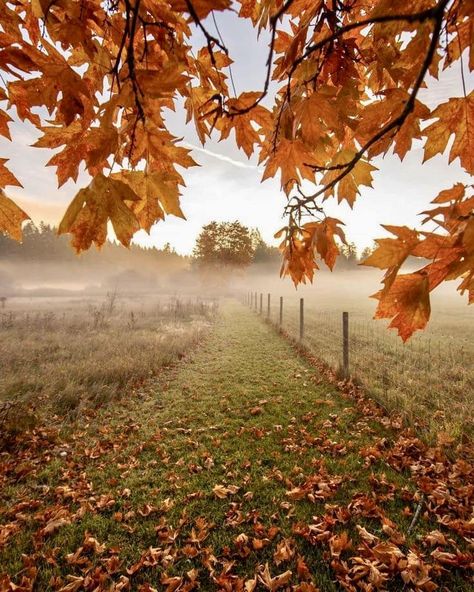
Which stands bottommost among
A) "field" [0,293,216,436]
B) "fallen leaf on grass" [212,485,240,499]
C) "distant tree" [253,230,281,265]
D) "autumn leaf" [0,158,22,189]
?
"field" [0,293,216,436]

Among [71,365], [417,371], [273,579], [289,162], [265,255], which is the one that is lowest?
[71,365]

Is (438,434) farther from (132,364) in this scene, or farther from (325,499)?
(132,364)

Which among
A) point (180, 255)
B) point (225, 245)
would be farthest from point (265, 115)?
point (180, 255)

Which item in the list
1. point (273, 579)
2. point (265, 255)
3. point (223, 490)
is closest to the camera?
point (273, 579)

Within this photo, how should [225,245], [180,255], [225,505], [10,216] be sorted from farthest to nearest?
[180,255], [225,245], [225,505], [10,216]

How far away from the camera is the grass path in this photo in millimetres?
2543

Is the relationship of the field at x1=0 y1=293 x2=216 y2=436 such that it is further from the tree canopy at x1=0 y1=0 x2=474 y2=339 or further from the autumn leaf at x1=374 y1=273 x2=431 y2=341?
the autumn leaf at x1=374 y1=273 x2=431 y2=341

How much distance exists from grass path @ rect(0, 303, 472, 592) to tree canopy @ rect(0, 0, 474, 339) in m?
2.60

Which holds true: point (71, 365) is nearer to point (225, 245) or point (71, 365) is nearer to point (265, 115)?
point (265, 115)

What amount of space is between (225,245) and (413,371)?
50.5 metres

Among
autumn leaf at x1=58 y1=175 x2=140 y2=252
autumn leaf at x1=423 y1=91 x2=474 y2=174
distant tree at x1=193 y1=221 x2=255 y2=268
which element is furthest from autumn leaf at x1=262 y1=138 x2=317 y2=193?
distant tree at x1=193 y1=221 x2=255 y2=268

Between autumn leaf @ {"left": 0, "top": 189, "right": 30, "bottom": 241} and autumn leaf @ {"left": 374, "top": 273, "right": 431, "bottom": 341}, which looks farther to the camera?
autumn leaf @ {"left": 0, "top": 189, "right": 30, "bottom": 241}

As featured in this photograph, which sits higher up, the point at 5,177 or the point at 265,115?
the point at 265,115

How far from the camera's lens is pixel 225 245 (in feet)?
184
